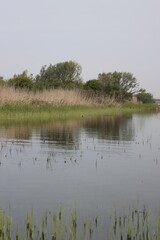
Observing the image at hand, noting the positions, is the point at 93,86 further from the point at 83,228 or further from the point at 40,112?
the point at 83,228

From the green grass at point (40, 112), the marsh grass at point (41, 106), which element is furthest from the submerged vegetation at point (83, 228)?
the green grass at point (40, 112)

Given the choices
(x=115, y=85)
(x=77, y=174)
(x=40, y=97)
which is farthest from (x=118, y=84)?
(x=77, y=174)

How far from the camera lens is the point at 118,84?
7506cm

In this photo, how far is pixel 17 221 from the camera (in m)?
6.98

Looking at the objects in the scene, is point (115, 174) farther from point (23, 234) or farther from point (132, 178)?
point (23, 234)

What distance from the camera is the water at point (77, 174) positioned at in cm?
827

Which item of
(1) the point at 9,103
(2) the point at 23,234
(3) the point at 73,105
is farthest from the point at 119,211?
(3) the point at 73,105

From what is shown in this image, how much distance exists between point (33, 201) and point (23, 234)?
6.16 feet

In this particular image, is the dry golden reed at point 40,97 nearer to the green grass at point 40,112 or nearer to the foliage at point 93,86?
the green grass at point 40,112

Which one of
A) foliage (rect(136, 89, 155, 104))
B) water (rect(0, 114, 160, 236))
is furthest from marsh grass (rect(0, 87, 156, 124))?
foliage (rect(136, 89, 155, 104))

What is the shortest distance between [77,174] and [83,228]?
434cm

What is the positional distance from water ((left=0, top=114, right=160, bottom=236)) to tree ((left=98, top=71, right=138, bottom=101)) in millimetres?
53895

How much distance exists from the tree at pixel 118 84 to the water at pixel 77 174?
177ft

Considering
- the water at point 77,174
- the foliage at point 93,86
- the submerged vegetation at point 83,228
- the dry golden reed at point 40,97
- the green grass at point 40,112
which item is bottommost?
the submerged vegetation at point 83,228
